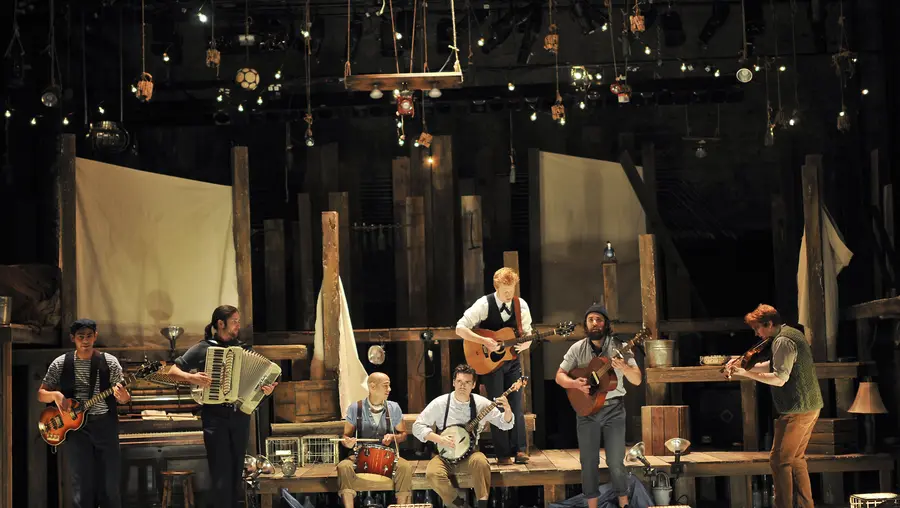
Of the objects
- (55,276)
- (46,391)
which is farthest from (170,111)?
(46,391)

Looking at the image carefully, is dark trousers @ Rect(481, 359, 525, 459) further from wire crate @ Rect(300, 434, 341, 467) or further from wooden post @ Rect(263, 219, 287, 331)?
wooden post @ Rect(263, 219, 287, 331)

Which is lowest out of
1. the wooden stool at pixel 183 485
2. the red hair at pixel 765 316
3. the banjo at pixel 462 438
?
the wooden stool at pixel 183 485

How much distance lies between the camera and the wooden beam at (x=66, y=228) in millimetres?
11695

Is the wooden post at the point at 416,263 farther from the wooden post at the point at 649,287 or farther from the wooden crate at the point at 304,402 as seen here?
the wooden post at the point at 649,287

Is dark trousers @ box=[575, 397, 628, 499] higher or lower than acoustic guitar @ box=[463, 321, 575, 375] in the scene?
lower

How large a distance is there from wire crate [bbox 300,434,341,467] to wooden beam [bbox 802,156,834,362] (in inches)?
200

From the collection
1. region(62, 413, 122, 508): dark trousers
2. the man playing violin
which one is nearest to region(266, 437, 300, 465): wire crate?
region(62, 413, 122, 508): dark trousers

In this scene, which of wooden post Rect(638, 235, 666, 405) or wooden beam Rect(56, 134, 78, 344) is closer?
wooden beam Rect(56, 134, 78, 344)

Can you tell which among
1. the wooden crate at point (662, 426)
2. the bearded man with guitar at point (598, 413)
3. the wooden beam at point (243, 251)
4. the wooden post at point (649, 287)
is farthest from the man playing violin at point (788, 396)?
the wooden beam at point (243, 251)

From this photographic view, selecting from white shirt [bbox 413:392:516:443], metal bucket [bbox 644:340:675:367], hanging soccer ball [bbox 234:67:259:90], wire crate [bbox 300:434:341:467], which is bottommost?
wire crate [bbox 300:434:341:467]

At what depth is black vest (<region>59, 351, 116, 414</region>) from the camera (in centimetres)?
954

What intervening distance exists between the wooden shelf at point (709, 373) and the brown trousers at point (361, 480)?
2.90m

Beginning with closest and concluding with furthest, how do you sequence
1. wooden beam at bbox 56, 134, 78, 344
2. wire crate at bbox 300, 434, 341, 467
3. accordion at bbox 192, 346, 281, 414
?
accordion at bbox 192, 346, 281, 414, wire crate at bbox 300, 434, 341, 467, wooden beam at bbox 56, 134, 78, 344

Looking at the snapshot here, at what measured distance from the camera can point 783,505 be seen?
9.84 meters
